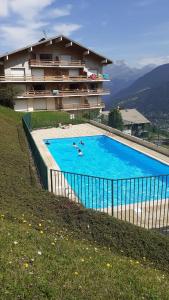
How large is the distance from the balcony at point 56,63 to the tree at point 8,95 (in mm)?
4958

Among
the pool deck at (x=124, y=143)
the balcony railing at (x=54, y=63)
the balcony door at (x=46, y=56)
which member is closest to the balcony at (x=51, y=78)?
the balcony railing at (x=54, y=63)

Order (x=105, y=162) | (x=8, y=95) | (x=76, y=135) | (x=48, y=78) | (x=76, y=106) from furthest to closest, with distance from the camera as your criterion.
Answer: (x=76, y=106)
(x=48, y=78)
(x=8, y=95)
(x=76, y=135)
(x=105, y=162)

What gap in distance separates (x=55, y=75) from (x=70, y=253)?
1682 inches

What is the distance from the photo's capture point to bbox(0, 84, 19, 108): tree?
4119cm

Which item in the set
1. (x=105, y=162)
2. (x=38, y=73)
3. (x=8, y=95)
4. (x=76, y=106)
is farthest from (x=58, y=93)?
(x=105, y=162)

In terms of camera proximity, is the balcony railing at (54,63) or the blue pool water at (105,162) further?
the balcony railing at (54,63)

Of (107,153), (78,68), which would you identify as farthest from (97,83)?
(107,153)

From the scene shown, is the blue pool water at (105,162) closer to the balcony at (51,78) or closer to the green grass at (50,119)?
the green grass at (50,119)

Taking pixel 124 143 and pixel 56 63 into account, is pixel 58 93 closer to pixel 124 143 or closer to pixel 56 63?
pixel 56 63

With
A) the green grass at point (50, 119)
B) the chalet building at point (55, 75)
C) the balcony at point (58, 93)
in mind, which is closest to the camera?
the green grass at point (50, 119)

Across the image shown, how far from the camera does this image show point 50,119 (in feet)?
132

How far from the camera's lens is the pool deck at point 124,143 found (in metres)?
12.1

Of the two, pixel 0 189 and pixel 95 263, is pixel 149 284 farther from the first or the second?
pixel 0 189

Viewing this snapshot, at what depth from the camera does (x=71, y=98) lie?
48594mm
